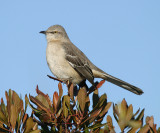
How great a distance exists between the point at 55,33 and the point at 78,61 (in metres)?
Answer: 1.43

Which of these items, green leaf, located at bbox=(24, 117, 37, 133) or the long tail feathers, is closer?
green leaf, located at bbox=(24, 117, 37, 133)


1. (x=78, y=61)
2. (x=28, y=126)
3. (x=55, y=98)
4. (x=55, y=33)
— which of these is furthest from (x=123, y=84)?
(x=28, y=126)

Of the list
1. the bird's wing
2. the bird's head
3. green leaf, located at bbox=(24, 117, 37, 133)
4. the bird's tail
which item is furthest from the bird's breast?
green leaf, located at bbox=(24, 117, 37, 133)

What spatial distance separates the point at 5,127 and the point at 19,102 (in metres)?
0.30

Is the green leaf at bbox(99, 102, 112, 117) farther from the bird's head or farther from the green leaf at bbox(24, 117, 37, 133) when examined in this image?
the bird's head

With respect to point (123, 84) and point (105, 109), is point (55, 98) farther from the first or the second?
point (123, 84)

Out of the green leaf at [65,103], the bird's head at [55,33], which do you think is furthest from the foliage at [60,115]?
the bird's head at [55,33]

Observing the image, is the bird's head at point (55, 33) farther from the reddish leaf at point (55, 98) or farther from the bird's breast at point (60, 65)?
the reddish leaf at point (55, 98)

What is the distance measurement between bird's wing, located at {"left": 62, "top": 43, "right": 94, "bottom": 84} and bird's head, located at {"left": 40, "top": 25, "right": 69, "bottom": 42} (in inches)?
27.7

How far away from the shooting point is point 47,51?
249 inches

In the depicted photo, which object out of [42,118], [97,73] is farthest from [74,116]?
[97,73]

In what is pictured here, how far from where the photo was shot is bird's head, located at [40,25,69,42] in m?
7.31

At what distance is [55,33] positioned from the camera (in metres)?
7.43

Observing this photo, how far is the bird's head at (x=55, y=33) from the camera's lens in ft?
24.0
